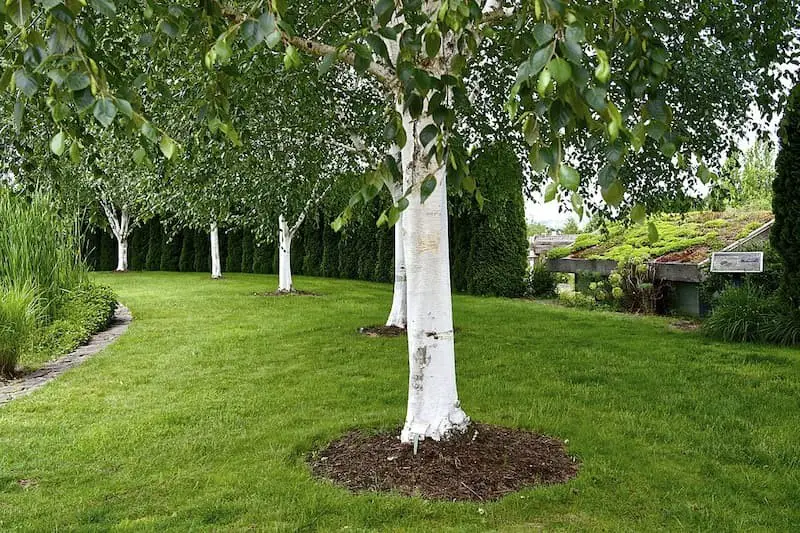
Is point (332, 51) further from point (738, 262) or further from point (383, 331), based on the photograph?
point (738, 262)

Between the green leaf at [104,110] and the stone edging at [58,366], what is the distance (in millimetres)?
4574

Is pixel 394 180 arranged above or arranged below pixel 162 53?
below

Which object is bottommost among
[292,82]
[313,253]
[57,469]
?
[57,469]

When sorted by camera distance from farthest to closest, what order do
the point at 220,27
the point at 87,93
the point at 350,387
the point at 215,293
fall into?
the point at 215,293, the point at 350,387, the point at 220,27, the point at 87,93

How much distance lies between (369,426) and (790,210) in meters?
5.50

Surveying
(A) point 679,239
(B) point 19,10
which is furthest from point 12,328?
(A) point 679,239

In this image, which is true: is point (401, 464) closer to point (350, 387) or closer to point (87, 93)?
point (350, 387)

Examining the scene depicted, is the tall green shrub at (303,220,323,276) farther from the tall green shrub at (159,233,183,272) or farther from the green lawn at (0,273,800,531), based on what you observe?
the green lawn at (0,273,800,531)

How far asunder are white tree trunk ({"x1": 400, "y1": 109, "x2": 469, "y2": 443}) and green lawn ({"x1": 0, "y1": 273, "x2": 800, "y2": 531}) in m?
0.57

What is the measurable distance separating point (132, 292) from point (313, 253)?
628cm

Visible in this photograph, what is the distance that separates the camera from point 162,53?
328cm

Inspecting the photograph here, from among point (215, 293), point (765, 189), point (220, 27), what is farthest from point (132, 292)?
point (765, 189)

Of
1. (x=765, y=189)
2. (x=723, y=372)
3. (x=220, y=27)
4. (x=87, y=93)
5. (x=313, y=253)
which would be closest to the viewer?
(x=87, y=93)

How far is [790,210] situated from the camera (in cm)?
704
